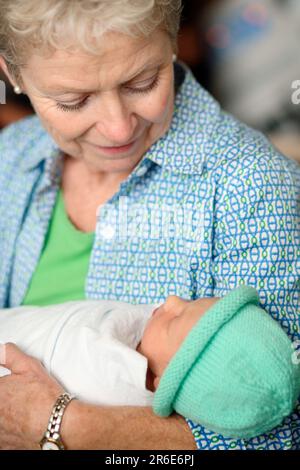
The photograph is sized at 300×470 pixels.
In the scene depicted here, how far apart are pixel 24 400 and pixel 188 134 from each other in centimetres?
80

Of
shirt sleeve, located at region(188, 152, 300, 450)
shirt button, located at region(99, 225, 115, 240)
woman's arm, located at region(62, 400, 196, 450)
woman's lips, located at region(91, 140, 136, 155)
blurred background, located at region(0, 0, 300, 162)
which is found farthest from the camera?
blurred background, located at region(0, 0, 300, 162)

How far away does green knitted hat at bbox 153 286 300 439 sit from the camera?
138 cm

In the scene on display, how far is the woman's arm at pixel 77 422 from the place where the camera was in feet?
4.88

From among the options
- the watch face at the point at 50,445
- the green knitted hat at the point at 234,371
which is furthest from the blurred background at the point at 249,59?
the watch face at the point at 50,445

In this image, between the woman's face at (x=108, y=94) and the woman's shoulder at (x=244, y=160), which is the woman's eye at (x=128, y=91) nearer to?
the woman's face at (x=108, y=94)

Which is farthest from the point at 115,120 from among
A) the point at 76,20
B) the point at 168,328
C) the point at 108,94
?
the point at 168,328

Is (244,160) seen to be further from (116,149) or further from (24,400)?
(24,400)

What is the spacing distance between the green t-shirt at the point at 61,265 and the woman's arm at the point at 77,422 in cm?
37

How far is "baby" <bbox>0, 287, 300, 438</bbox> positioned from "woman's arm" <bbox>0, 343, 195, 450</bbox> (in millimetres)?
42

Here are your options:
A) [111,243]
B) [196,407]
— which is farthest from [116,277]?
→ [196,407]

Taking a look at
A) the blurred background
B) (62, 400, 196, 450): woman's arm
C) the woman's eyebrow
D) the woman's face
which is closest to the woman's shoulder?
the woman's face

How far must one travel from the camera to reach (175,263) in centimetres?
175

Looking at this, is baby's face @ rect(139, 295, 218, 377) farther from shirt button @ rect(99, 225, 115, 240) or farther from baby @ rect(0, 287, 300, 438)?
shirt button @ rect(99, 225, 115, 240)
